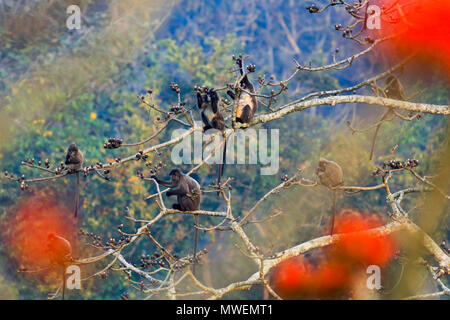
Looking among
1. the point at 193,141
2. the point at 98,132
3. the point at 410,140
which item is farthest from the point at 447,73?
the point at 98,132

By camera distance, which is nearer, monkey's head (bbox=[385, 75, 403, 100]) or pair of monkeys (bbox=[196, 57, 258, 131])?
pair of monkeys (bbox=[196, 57, 258, 131])

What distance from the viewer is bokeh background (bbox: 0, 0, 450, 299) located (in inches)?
388

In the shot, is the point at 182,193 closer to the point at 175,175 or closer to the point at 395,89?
the point at 175,175

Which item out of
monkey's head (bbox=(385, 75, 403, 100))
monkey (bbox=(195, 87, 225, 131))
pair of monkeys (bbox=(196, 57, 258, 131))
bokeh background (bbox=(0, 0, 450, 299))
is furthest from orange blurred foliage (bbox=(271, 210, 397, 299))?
monkey (bbox=(195, 87, 225, 131))

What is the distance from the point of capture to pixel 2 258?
10148mm

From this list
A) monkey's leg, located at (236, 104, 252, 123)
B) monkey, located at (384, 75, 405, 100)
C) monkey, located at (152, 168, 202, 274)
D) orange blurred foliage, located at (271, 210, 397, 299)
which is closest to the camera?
monkey, located at (152, 168, 202, 274)

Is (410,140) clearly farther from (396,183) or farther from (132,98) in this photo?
(132,98)

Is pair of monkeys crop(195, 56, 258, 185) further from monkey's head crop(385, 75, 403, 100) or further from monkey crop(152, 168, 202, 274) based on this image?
monkey's head crop(385, 75, 403, 100)

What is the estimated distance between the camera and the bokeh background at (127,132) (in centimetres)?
987

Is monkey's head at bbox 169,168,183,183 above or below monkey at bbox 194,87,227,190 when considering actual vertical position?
below

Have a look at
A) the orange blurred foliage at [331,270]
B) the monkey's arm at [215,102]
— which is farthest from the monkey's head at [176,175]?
the orange blurred foliage at [331,270]

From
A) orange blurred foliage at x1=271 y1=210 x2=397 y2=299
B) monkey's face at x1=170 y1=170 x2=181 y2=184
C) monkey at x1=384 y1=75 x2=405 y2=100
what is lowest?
orange blurred foliage at x1=271 y1=210 x2=397 y2=299

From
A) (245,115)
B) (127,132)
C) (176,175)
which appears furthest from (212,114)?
(127,132)

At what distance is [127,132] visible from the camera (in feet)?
37.8
